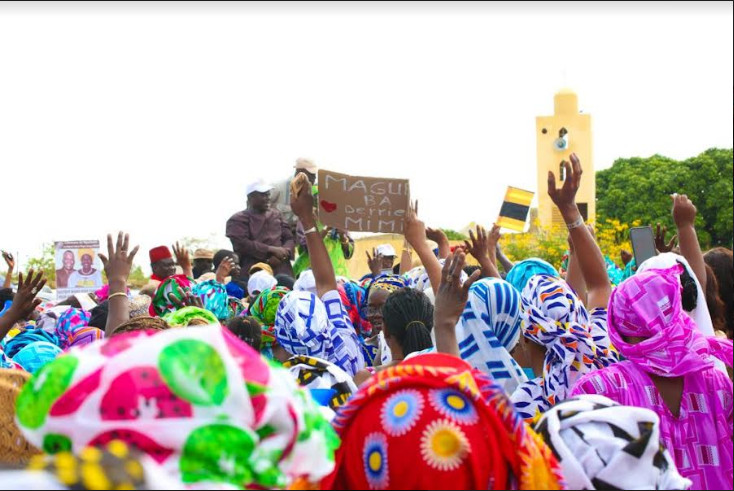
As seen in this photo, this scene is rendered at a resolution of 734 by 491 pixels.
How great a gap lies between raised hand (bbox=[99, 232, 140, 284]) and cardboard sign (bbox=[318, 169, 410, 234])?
1.18m

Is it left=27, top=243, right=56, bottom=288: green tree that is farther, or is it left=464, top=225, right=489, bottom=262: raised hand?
left=27, top=243, right=56, bottom=288: green tree

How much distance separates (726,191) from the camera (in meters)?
54.7

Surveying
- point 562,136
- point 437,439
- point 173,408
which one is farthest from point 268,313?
point 562,136

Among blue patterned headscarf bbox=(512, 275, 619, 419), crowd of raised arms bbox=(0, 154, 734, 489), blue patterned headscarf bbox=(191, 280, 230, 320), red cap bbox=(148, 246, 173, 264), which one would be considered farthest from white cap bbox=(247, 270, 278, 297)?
blue patterned headscarf bbox=(512, 275, 619, 419)

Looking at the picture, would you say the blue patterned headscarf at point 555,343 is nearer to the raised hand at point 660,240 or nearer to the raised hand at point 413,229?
the raised hand at point 413,229

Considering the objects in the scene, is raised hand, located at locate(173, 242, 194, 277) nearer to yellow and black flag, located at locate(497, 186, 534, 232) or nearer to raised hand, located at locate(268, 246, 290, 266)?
raised hand, located at locate(268, 246, 290, 266)

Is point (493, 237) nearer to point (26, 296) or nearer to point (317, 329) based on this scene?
point (317, 329)

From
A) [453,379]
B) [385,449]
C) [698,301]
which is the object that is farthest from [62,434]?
[698,301]

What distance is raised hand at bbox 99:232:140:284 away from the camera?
5.16m

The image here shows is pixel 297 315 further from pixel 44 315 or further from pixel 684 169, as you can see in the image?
pixel 684 169

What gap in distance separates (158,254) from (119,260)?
11.8ft

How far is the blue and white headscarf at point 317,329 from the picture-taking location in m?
4.85

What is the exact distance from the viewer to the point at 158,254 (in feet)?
28.6

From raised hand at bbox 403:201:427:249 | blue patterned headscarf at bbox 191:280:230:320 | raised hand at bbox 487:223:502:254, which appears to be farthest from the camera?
blue patterned headscarf at bbox 191:280:230:320
